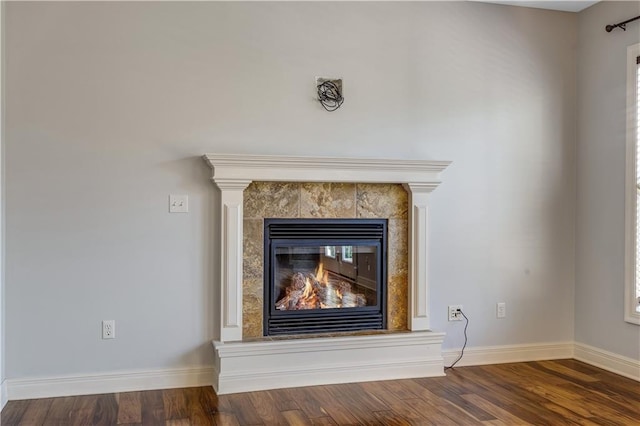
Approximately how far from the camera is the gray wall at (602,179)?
13.1 ft

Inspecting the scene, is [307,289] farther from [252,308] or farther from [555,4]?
[555,4]

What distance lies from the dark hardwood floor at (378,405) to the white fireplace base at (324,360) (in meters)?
0.07

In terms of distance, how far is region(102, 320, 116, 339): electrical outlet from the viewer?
11.4ft

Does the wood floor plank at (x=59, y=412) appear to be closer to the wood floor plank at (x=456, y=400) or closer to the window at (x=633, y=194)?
the wood floor plank at (x=456, y=400)

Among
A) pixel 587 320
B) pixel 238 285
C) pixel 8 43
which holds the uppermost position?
pixel 8 43

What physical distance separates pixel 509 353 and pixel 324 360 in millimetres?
1476

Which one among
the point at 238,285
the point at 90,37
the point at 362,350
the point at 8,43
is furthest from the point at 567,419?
the point at 8,43

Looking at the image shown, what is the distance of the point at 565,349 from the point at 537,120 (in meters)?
1.74

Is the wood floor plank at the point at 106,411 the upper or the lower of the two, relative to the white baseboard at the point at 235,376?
lower

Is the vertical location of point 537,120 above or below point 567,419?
above

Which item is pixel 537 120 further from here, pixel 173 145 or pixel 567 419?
pixel 173 145

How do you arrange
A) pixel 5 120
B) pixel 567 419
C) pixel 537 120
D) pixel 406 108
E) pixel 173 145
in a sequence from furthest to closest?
pixel 537 120 < pixel 406 108 < pixel 173 145 < pixel 5 120 < pixel 567 419

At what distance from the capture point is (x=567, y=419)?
10.0 ft

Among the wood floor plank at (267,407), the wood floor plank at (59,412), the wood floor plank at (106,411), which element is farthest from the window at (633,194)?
the wood floor plank at (59,412)
